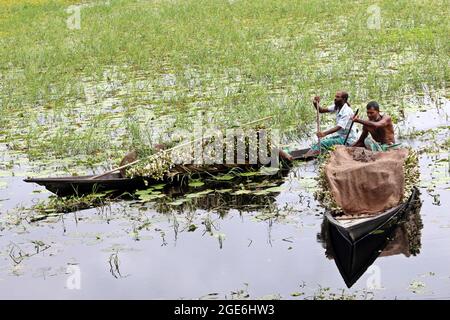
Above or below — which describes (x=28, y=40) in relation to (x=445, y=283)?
above

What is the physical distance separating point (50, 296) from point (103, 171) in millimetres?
3079

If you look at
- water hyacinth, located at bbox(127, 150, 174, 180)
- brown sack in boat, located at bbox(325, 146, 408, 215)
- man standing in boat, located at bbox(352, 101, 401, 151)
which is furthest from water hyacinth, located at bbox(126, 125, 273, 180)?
brown sack in boat, located at bbox(325, 146, 408, 215)

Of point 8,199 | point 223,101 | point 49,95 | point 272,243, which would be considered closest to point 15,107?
point 49,95

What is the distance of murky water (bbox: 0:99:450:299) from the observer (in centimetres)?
615

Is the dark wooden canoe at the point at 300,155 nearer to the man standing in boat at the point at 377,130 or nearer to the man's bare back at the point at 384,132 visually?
the man standing in boat at the point at 377,130

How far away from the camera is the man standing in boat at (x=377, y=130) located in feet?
26.7

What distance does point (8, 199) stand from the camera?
336 inches

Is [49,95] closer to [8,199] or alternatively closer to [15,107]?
[15,107]

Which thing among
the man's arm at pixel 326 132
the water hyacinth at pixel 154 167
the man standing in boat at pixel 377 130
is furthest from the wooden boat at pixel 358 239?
the water hyacinth at pixel 154 167

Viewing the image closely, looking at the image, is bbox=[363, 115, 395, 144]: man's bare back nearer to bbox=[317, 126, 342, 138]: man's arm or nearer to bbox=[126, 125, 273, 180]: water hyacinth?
bbox=[317, 126, 342, 138]: man's arm

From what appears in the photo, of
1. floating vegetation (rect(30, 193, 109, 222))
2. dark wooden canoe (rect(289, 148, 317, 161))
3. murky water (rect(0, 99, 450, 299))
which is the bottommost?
murky water (rect(0, 99, 450, 299))

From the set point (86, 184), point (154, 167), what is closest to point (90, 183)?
point (86, 184)

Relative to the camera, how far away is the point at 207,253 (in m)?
6.90

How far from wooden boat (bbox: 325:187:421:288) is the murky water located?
0.27 ft
